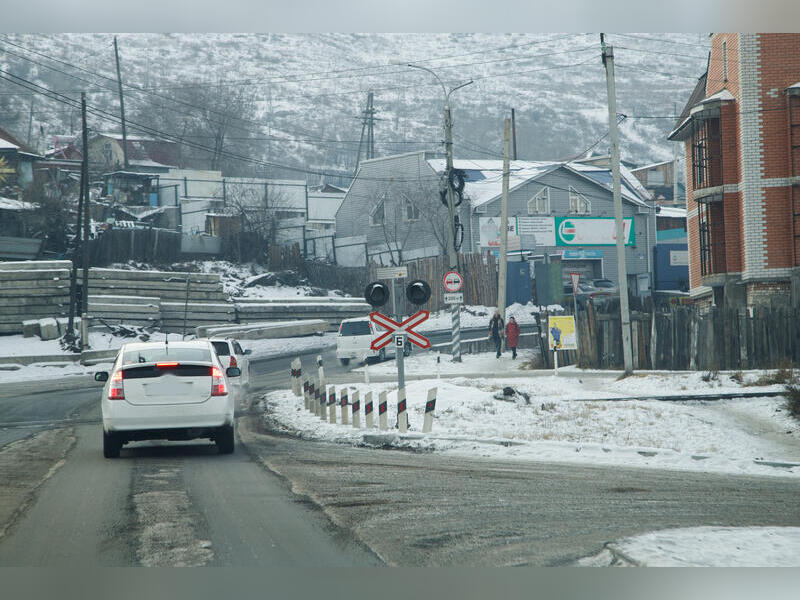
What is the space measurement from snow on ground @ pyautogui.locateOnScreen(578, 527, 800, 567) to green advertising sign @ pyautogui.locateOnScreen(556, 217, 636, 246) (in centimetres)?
5277

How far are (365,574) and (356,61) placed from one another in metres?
125

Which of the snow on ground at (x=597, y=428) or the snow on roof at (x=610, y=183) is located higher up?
the snow on roof at (x=610, y=183)

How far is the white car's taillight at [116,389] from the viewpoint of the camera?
45.2ft

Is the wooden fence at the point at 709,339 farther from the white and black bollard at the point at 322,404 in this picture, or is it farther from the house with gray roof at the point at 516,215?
the house with gray roof at the point at 516,215

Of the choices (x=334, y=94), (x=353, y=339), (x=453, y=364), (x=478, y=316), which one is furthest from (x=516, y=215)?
(x=334, y=94)

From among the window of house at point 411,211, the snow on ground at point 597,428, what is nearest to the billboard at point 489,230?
the window of house at point 411,211

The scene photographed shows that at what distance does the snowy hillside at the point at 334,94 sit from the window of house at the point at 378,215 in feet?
70.4

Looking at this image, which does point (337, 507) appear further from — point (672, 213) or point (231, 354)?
point (672, 213)

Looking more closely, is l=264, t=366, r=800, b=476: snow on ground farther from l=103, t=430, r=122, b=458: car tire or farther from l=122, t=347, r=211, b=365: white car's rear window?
l=103, t=430, r=122, b=458: car tire

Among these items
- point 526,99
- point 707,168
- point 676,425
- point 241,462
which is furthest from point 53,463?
point 526,99

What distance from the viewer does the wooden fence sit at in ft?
88.7

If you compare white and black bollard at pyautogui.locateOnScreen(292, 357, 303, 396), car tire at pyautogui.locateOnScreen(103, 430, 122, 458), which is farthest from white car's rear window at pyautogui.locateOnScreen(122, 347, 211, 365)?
white and black bollard at pyautogui.locateOnScreen(292, 357, 303, 396)

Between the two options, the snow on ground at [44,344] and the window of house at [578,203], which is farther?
the window of house at [578,203]

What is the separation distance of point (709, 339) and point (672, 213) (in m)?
45.4
